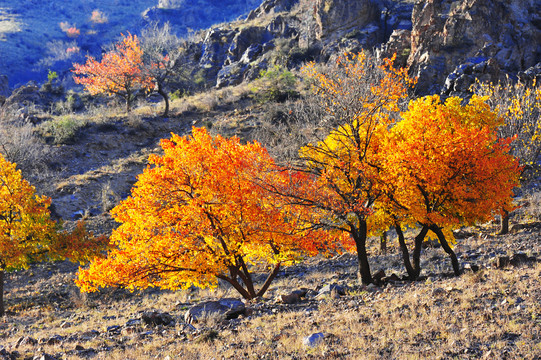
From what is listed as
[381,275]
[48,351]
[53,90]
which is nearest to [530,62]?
[381,275]

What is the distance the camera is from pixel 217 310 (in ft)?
44.7

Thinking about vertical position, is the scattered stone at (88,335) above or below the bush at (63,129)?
below

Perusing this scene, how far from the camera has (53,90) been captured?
224 ft

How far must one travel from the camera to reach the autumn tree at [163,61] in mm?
47959

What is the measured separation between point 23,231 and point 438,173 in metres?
18.7

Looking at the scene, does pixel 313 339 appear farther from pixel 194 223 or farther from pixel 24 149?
pixel 24 149

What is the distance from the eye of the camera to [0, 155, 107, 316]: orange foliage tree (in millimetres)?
18578

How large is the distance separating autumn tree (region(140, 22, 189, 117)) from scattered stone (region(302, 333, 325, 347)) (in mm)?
43070

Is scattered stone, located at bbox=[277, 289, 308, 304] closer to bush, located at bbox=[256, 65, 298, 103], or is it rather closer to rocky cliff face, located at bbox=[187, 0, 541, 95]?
rocky cliff face, located at bbox=[187, 0, 541, 95]

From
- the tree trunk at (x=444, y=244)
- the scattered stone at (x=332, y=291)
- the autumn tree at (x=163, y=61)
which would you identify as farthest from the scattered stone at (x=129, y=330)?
the autumn tree at (x=163, y=61)

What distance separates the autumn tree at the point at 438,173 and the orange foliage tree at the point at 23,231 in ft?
51.3

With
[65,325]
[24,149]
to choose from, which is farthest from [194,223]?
[24,149]

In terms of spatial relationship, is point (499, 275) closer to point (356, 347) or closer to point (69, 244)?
point (356, 347)

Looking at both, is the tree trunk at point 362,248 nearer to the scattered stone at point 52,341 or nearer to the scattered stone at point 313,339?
the scattered stone at point 313,339
